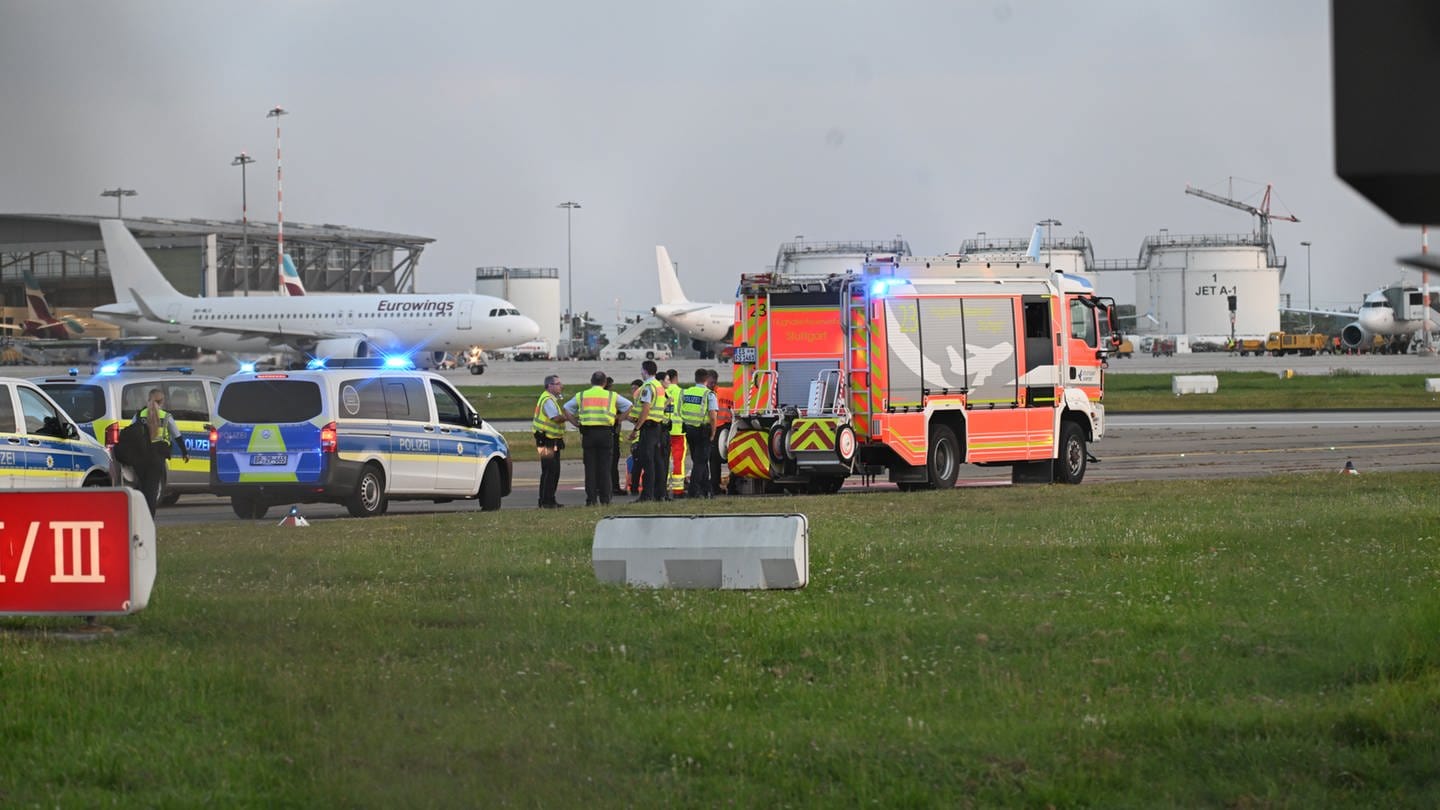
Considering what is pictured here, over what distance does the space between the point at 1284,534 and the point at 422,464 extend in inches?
463

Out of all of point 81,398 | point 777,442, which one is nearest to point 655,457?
point 777,442

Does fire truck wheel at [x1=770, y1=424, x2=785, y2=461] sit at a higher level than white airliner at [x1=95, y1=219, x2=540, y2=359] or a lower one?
lower

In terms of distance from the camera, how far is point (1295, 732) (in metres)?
7.41

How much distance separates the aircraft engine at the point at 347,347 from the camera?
67750 millimetres

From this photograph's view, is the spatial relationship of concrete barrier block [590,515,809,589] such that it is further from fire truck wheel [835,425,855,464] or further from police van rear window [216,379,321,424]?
fire truck wheel [835,425,855,464]

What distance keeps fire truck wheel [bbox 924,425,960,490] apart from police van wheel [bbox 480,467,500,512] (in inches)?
240

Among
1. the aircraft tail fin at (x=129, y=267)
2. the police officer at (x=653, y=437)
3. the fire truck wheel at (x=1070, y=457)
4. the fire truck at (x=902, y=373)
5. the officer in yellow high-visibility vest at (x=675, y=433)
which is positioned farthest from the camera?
the aircraft tail fin at (x=129, y=267)

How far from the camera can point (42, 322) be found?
89.9 meters

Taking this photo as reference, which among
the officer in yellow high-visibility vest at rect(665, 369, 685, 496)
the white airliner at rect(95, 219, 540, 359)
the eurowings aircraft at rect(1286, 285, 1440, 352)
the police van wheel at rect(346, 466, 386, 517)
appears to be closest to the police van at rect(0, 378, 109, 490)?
the police van wheel at rect(346, 466, 386, 517)

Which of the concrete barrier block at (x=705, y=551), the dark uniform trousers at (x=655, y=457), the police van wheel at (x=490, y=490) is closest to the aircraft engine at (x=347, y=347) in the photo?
the dark uniform trousers at (x=655, y=457)

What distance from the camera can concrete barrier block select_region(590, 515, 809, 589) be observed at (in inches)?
466

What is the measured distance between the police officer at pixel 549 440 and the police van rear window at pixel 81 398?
630 centimetres

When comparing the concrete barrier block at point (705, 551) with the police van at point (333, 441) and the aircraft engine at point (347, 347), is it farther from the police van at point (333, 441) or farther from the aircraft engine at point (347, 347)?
the aircraft engine at point (347, 347)

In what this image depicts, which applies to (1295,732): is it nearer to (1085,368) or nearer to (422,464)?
(422,464)
